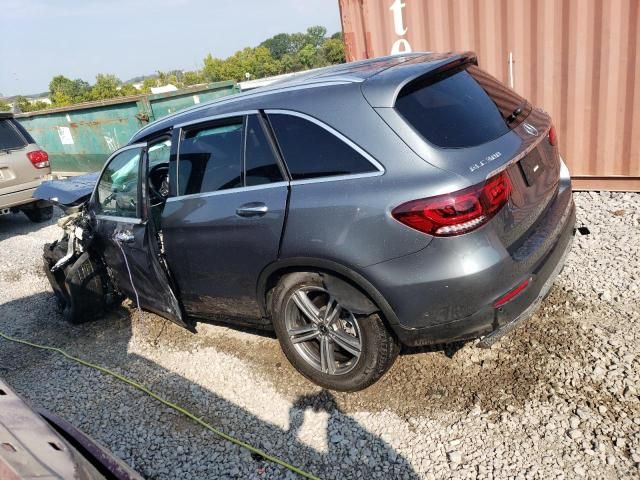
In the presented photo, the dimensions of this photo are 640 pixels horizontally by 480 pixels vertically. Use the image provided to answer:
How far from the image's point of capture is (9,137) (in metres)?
7.88

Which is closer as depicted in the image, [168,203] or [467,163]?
[467,163]

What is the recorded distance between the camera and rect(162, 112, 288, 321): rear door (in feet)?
9.80

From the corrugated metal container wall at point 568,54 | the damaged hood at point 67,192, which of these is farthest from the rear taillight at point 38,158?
the corrugated metal container wall at point 568,54

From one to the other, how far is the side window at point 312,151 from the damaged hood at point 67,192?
2.59m

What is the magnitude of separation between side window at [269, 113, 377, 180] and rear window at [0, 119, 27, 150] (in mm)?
6634

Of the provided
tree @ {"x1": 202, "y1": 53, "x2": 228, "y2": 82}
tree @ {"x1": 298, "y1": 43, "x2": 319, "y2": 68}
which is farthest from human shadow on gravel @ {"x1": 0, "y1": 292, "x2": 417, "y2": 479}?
tree @ {"x1": 298, "y1": 43, "x2": 319, "y2": 68}

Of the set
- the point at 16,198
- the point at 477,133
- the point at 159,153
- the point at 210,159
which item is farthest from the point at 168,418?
the point at 16,198

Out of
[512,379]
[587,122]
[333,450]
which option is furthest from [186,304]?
[587,122]

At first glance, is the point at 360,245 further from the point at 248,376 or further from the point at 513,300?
the point at 248,376

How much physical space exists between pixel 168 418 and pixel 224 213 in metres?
1.37

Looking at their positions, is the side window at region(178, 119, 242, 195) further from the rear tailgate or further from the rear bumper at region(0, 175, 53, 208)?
the rear bumper at region(0, 175, 53, 208)

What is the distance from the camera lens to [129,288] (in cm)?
437

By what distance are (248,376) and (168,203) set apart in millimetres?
1342

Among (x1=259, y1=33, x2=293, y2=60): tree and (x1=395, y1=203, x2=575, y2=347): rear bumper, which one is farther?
(x1=259, y1=33, x2=293, y2=60): tree
